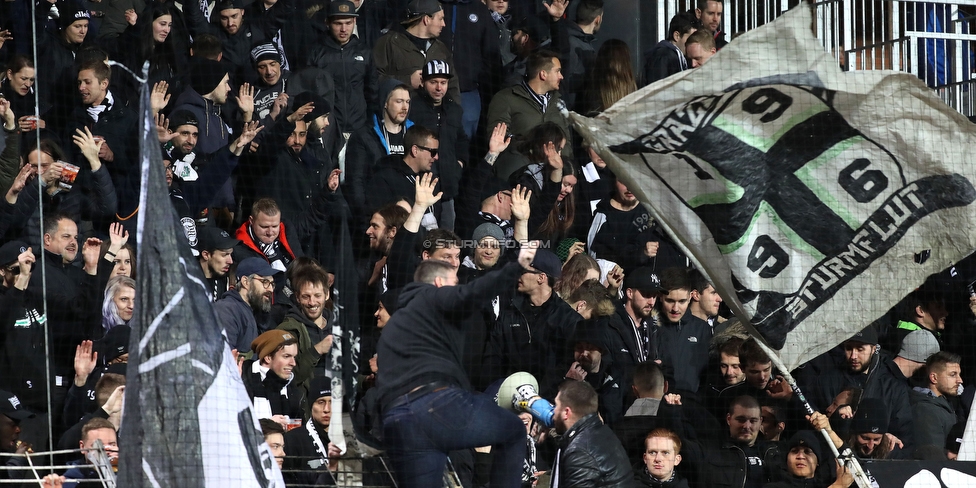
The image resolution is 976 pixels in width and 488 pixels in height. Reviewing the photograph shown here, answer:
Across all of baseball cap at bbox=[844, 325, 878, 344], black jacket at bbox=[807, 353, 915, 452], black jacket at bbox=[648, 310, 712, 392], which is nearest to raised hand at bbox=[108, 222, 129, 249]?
black jacket at bbox=[648, 310, 712, 392]

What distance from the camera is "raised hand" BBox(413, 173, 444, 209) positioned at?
8.14m

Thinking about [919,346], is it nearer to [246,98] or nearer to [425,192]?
[425,192]

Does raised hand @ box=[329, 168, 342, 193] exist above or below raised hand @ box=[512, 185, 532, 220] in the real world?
above

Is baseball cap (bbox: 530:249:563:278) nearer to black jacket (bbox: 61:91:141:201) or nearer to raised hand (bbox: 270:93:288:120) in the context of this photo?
raised hand (bbox: 270:93:288:120)

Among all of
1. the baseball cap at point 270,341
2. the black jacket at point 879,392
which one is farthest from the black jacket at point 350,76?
the black jacket at point 879,392

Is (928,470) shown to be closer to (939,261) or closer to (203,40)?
(939,261)

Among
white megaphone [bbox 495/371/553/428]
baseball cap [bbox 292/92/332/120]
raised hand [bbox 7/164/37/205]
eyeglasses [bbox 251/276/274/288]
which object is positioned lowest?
white megaphone [bbox 495/371/553/428]

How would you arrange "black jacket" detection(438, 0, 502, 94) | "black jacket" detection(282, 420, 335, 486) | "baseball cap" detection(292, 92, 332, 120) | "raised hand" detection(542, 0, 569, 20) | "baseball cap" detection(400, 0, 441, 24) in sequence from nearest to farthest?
"black jacket" detection(282, 420, 335, 486)
"baseball cap" detection(292, 92, 332, 120)
"baseball cap" detection(400, 0, 441, 24)
"black jacket" detection(438, 0, 502, 94)
"raised hand" detection(542, 0, 569, 20)

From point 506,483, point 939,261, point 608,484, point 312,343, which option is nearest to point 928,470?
point 939,261

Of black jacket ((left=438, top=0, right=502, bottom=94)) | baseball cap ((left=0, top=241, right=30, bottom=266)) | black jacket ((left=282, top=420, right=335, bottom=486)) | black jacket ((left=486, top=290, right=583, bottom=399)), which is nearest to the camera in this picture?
black jacket ((left=282, top=420, right=335, bottom=486))

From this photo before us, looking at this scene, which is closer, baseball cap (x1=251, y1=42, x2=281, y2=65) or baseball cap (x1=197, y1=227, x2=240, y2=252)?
baseball cap (x1=197, y1=227, x2=240, y2=252)

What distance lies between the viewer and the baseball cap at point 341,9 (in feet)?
29.3

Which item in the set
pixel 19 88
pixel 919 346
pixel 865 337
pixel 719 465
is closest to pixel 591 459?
pixel 719 465

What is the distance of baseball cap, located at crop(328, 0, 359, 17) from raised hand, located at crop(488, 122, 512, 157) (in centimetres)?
105
